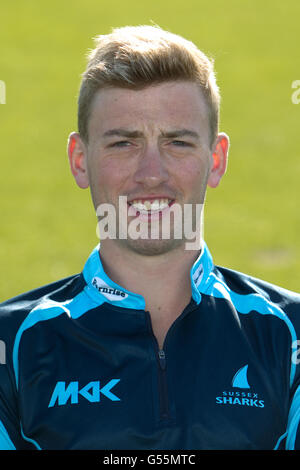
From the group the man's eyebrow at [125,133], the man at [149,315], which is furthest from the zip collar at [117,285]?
the man's eyebrow at [125,133]

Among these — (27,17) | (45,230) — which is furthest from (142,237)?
(27,17)

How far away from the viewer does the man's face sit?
337 cm

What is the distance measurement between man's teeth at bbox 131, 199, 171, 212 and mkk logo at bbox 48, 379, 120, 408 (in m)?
0.66

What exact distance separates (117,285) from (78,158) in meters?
0.57

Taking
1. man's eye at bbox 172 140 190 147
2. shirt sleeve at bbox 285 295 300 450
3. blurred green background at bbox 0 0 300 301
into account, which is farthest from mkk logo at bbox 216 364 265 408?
blurred green background at bbox 0 0 300 301

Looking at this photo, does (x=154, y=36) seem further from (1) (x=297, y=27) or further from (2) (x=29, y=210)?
(1) (x=297, y=27)

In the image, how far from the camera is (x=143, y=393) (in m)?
3.27

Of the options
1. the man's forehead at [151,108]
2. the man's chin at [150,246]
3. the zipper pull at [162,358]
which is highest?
the man's forehead at [151,108]

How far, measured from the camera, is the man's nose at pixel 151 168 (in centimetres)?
333
